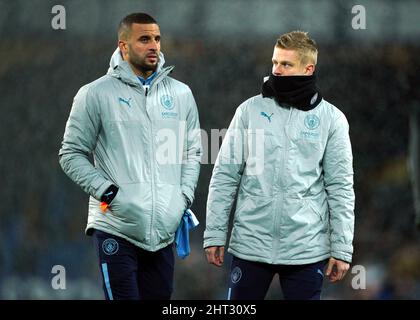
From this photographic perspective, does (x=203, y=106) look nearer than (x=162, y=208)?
No

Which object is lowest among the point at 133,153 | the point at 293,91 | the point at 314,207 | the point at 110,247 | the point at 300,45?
the point at 110,247

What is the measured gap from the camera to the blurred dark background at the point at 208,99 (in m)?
6.46

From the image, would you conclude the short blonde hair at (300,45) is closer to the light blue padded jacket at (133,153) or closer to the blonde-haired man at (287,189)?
the blonde-haired man at (287,189)

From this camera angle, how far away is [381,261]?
259 inches

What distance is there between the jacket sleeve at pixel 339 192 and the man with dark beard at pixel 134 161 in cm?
56

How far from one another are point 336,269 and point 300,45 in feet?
2.84

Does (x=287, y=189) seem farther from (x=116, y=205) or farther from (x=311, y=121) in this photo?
(x=116, y=205)

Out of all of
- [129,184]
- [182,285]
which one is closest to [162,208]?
[129,184]

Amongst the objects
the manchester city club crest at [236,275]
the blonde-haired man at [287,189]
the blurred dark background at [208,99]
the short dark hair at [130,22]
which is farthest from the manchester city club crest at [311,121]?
the blurred dark background at [208,99]

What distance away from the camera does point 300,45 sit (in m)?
3.78

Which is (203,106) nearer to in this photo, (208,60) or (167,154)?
(208,60)

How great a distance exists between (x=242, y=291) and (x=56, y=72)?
3261 millimetres

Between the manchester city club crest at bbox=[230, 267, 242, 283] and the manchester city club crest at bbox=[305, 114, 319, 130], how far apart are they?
61 centimetres

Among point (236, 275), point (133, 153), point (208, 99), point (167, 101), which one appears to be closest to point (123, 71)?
point (167, 101)
